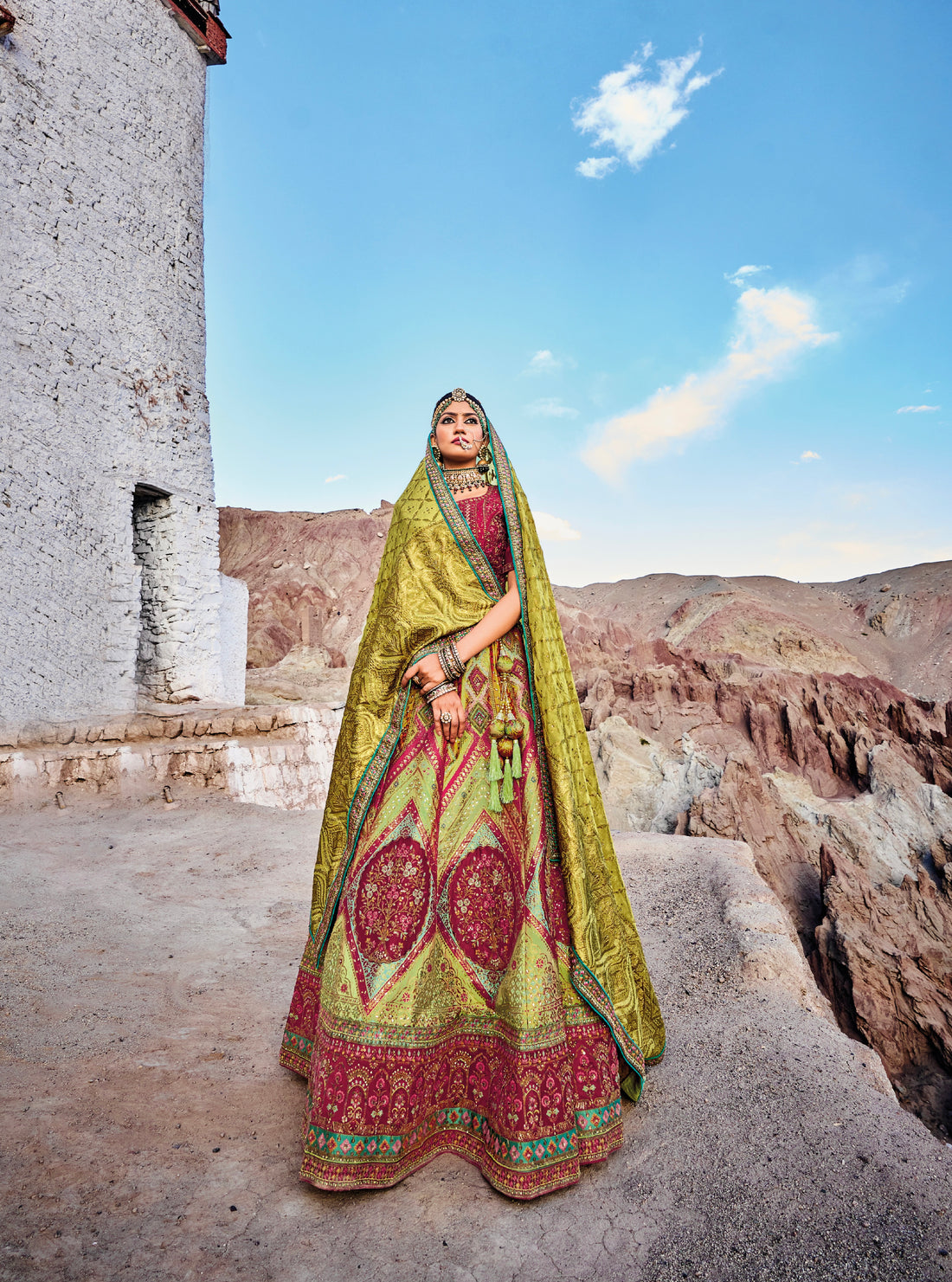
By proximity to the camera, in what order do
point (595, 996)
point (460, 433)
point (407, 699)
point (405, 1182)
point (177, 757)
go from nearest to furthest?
point (405, 1182) → point (595, 996) → point (407, 699) → point (460, 433) → point (177, 757)

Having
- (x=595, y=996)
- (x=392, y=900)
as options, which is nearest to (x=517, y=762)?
(x=392, y=900)

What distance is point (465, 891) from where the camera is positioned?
1.89 meters

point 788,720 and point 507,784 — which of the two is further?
point 788,720

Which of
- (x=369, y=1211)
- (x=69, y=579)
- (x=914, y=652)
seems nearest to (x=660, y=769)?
(x=69, y=579)

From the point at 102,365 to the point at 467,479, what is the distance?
6847mm

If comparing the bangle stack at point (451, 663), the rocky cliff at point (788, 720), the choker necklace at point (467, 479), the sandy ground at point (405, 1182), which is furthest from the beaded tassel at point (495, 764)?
the rocky cliff at point (788, 720)

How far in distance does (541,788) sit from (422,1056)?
2.40 ft

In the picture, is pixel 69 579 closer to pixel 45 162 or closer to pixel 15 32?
pixel 45 162

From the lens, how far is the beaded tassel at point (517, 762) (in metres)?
1.94

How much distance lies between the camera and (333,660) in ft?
59.0

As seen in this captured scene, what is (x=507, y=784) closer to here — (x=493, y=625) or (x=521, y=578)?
(x=493, y=625)

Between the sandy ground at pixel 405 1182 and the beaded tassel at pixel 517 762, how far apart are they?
1004mm

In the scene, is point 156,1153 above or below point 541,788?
below

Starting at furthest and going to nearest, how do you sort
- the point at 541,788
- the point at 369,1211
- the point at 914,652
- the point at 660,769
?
the point at 914,652, the point at 660,769, the point at 541,788, the point at 369,1211
